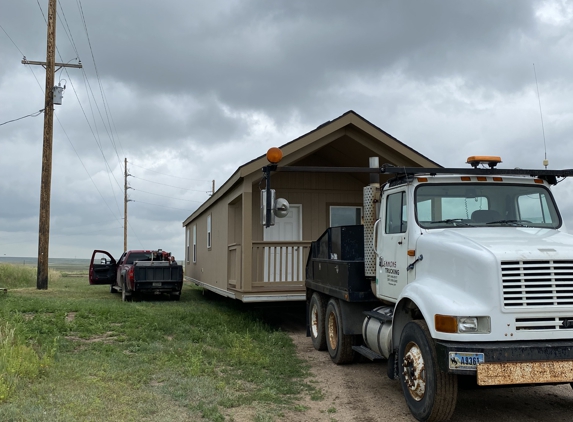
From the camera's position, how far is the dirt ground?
570 centimetres

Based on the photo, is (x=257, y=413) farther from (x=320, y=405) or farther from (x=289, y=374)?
(x=289, y=374)

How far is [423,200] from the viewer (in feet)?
20.6

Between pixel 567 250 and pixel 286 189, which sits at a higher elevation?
pixel 286 189

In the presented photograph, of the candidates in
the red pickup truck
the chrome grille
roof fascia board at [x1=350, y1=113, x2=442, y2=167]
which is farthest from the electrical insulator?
the chrome grille

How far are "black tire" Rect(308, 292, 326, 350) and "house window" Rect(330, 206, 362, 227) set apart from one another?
5.05m

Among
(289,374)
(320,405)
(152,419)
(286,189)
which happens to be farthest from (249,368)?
(286,189)

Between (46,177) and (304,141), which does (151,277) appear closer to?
(46,177)

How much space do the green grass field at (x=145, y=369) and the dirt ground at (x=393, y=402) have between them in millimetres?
289

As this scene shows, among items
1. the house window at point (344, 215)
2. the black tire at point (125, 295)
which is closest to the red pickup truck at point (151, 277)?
the black tire at point (125, 295)

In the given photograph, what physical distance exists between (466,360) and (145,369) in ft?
14.5

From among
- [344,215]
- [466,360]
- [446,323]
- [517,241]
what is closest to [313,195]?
[344,215]

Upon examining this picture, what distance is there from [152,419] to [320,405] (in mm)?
1851

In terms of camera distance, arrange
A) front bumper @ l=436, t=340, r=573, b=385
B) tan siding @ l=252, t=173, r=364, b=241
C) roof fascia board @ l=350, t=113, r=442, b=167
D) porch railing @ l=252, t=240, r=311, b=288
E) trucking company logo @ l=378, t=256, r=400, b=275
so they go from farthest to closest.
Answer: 1. tan siding @ l=252, t=173, r=364, b=241
2. porch railing @ l=252, t=240, r=311, b=288
3. roof fascia board @ l=350, t=113, r=442, b=167
4. trucking company logo @ l=378, t=256, r=400, b=275
5. front bumper @ l=436, t=340, r=573, b=385

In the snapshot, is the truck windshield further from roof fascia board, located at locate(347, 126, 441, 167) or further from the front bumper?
roof fascia board, located at locate(347, 126, 441, 167)
